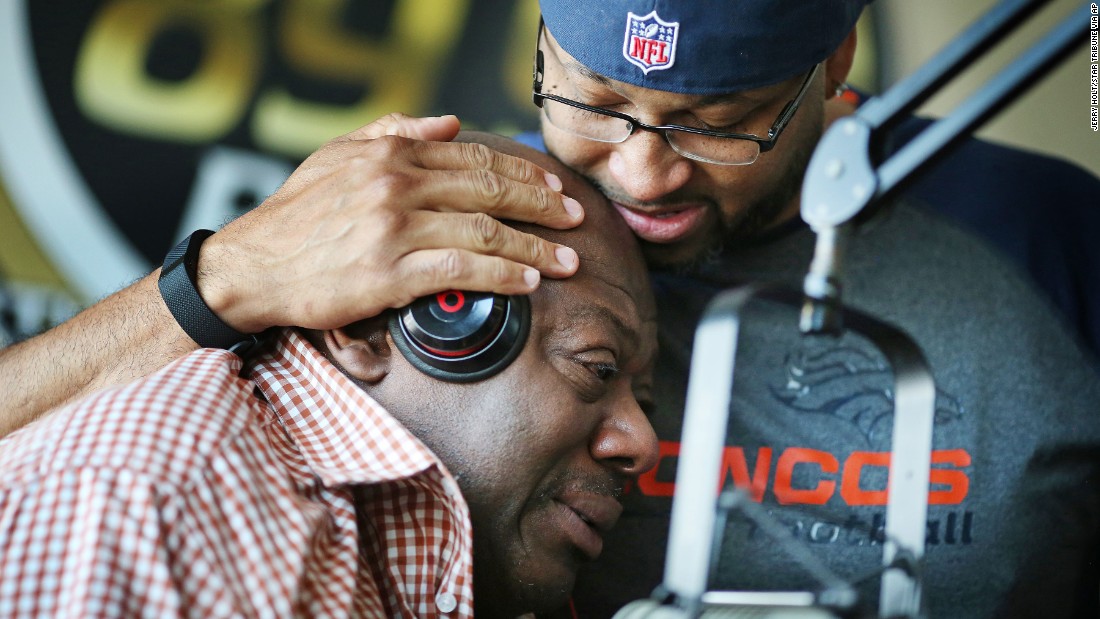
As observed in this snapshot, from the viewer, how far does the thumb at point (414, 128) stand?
1.26 metres

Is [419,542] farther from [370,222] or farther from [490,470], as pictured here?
[370,222]

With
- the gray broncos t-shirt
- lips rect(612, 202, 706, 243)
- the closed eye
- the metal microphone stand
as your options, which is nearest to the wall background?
the gray broncos t-shirt

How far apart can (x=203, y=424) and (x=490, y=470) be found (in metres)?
0.32

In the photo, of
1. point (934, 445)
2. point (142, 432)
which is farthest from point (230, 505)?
point (934, 445)

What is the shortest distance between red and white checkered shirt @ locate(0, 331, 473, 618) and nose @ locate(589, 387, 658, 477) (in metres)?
0.20

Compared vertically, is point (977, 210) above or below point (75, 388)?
above

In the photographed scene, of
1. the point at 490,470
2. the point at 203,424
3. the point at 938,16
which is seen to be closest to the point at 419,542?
the point at 490,470

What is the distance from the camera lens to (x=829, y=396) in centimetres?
145

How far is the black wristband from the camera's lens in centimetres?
119

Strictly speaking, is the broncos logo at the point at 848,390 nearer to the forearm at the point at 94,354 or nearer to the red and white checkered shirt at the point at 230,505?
the red and white checkered shirt at the point at 230,505

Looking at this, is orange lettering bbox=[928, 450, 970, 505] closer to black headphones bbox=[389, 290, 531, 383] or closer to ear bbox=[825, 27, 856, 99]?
ear bbox=[825, 27, 856, 99]

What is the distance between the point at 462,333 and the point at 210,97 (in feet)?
5.26

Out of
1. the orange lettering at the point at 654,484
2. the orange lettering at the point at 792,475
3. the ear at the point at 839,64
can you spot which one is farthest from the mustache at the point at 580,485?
the ear at the point at 839,64

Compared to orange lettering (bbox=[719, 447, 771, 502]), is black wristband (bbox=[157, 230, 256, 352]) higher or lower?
higher
